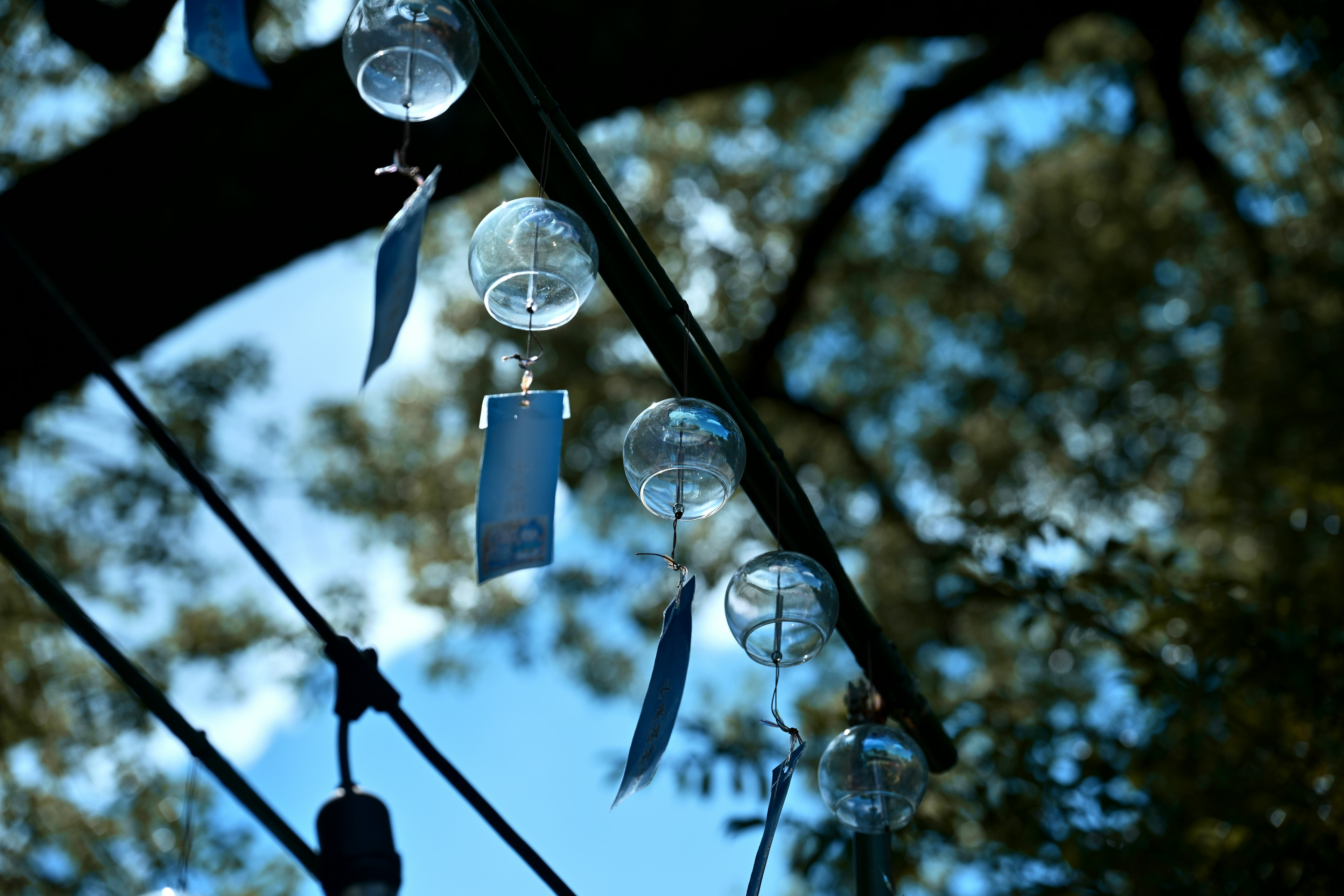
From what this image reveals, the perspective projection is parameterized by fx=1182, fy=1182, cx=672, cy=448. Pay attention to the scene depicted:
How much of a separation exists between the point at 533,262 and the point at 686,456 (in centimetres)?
40

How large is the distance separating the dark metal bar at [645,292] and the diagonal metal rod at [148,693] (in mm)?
962

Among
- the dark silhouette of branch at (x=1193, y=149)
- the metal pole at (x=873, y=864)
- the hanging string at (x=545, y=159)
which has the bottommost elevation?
the dark silhouette of branch at (x=1193, y=149)

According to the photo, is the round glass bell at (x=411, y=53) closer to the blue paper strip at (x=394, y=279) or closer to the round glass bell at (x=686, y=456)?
the blue paper strip at (x=394, y=279)

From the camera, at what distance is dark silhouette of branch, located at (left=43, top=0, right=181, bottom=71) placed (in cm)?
354

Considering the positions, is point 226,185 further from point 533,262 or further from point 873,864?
point 873,864

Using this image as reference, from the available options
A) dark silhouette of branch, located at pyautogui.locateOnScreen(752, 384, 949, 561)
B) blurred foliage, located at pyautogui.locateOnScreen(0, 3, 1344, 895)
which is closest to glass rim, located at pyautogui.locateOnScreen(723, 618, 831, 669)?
blurred foliage, located at pyautogui.locateOnScreen(0, 3, 1344, 895)

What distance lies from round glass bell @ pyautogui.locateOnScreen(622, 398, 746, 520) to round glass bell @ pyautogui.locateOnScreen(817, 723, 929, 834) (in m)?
0.72

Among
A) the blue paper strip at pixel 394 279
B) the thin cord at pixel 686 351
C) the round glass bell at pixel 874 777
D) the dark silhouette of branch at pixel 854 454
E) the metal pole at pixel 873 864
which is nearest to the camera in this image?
the blue paper strip at pixel 394 279

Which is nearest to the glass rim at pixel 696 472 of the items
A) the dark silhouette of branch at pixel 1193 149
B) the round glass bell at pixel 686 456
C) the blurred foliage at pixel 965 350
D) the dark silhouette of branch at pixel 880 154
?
the round glass bell at pixel 686 456

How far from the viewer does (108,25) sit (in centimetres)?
355

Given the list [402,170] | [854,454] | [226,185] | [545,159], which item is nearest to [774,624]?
[545,159]

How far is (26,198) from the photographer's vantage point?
4121 millimetres

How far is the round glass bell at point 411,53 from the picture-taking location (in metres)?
1.73

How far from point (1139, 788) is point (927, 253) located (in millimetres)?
6412
